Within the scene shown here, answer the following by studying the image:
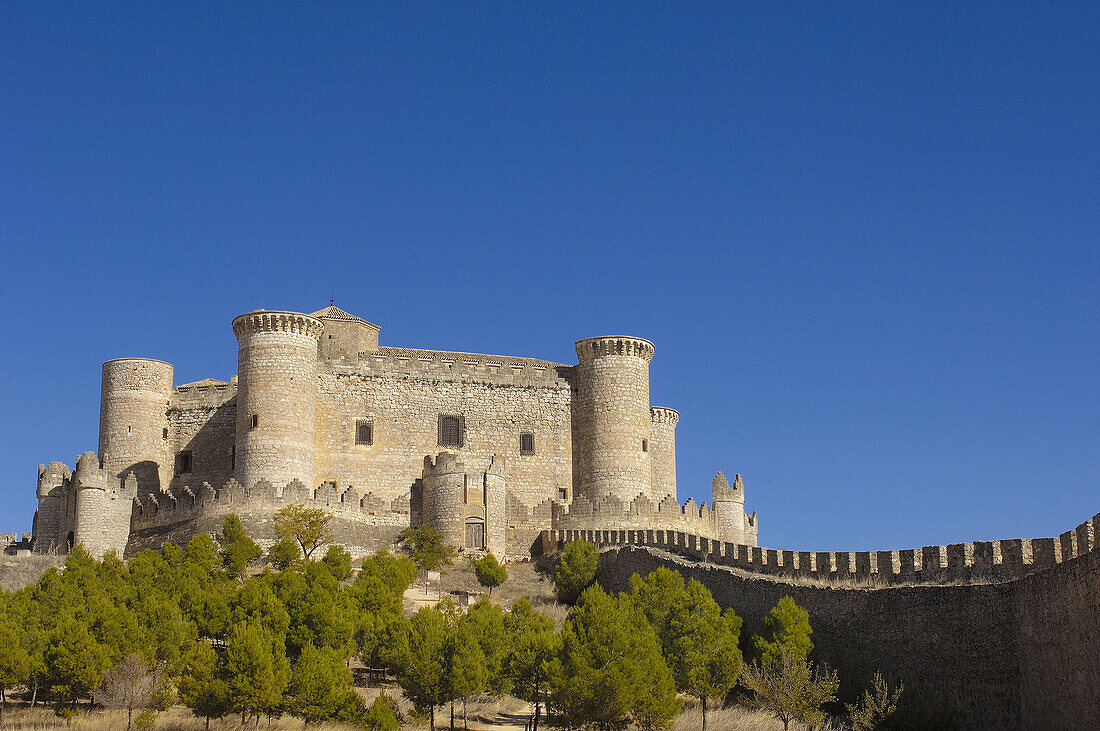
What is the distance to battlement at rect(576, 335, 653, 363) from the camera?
45781mm

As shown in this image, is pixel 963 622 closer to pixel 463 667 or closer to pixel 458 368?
pixel 463 667

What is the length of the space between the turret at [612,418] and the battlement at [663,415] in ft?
7.03

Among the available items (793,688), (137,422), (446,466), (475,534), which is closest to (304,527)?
(446,466)

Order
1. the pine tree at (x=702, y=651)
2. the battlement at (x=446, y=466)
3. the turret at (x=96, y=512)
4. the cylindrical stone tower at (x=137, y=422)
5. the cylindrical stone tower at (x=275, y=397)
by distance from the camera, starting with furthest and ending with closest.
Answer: the cylindrical stone tower at (x=137, y=422), the cylindrical stone tower at (x=275, y=397), the battlement at (x=446, y=466), the turret at (x=96, y=512), the pine tree at (x=702, y=651)

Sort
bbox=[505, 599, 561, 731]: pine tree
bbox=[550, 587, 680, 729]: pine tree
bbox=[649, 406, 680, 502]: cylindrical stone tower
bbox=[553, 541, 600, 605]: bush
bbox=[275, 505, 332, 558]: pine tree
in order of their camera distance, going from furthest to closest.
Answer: bbox=[649, 406, 680, 502]: cylindrical stone tower < bbox=[275, 505, 332, 558]: pine tree < bbox=[553, 541, 600, 605]: bush < bbox=[505, 599, 561, 731]: pine tree < bbox=[550, 587, 680, 729]: pine tree

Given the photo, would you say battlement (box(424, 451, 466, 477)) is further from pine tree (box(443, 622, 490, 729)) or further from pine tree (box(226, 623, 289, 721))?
pine tree (box(226, 623, 289, 721))

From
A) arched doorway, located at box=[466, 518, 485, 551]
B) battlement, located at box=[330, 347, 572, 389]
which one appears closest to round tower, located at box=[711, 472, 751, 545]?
battlement, located at box=[330, 347, 572, 389]

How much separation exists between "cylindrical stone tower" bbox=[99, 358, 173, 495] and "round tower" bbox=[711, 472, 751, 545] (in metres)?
20.5

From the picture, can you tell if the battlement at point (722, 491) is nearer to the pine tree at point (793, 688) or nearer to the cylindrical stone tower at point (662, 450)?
the cylindrical stone tower at point (662, 450)

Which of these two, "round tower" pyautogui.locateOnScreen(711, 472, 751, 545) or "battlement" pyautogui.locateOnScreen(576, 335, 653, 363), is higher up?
"battlement" pyautogui.locateOnScreen(576, 335, 653, 363)

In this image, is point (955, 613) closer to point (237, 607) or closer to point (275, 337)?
point (237, 607)

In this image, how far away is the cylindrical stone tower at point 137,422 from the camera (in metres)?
43.7

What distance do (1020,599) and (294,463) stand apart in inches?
1058

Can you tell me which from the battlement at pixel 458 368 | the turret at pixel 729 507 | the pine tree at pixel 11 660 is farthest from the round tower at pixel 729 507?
the pine tree at pixel 11 660
